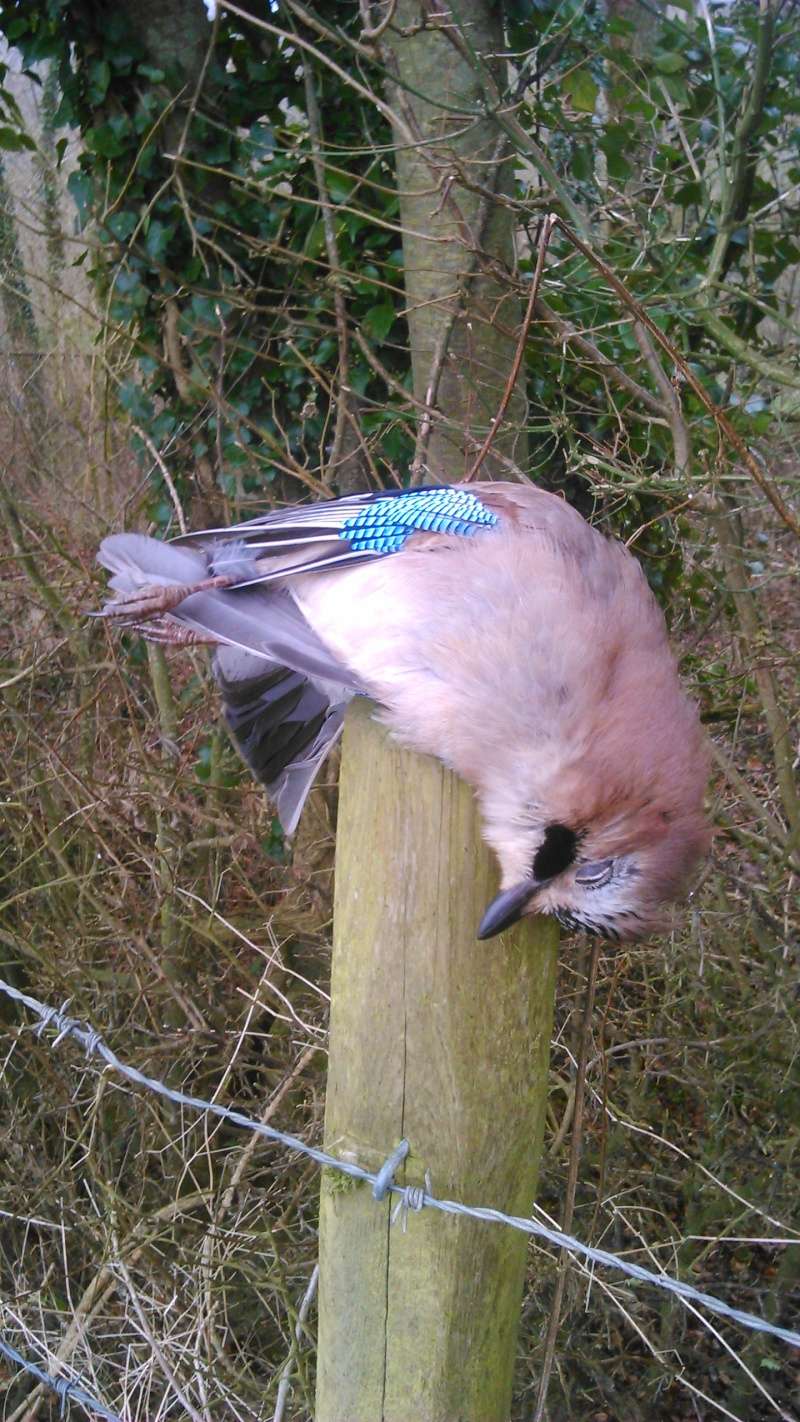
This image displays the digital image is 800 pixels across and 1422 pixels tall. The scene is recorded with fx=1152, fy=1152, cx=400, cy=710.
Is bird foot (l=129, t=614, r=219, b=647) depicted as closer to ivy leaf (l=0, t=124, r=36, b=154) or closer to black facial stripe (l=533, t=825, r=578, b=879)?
black facial stripe (l=533, t=825, r=578, b=879)

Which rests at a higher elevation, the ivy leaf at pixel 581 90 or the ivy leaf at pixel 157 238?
the ivy leaf at pixel 581 90

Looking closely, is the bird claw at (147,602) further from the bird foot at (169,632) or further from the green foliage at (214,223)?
the green foliage at (214,223)

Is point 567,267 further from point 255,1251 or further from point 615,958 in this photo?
point 255,1251

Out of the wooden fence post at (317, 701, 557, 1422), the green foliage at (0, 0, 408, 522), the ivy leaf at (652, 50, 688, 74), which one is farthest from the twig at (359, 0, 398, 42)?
the wooden fence post at (317, 701, 557, 1422)

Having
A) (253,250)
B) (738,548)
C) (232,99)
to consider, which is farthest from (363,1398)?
(232,99)

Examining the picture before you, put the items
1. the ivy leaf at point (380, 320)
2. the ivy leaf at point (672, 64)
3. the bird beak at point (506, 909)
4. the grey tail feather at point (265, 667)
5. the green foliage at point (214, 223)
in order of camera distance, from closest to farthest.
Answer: the bird beak at point (506, 909) < the grey tail feather at point (265, 667) < the ivy leaf at point (672, 64) < the ivy leaf at point (380, 320) < the green foliage at point (214, 223)

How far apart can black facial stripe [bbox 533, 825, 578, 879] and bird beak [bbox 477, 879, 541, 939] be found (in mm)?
34

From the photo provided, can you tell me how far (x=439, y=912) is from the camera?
5.59 feet

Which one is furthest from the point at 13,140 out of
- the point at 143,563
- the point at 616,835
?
the point at 616,835

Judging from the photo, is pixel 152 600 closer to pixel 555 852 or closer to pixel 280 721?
pixel 280 721

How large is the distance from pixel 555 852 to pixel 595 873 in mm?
96

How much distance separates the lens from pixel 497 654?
1.95 m

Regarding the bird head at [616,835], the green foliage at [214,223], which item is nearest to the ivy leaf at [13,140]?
the green foliage at [214,223]

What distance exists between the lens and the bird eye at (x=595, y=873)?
1.78 m
